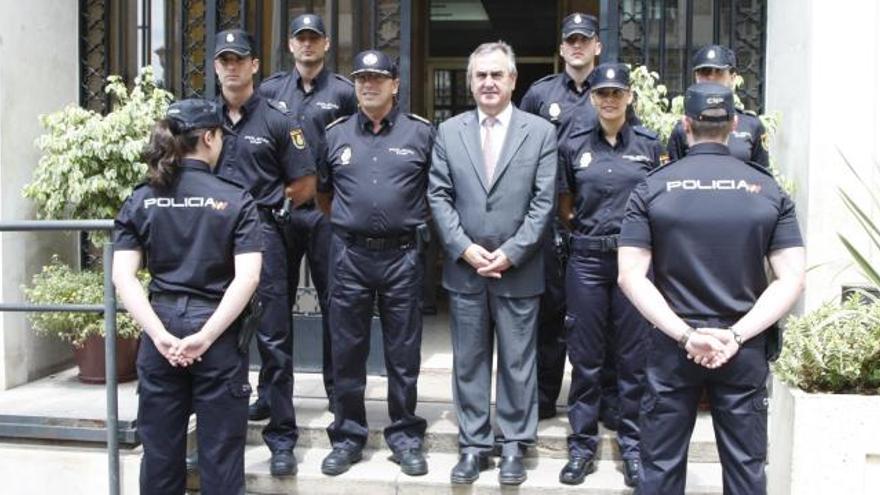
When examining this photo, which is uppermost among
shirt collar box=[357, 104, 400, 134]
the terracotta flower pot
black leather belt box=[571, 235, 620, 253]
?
shirt collar box=[357, 104, 400, 134]

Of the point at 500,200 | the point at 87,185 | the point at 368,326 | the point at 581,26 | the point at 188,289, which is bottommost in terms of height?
the point at 368,326

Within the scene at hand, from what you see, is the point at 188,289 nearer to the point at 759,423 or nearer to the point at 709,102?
the point at 709,102

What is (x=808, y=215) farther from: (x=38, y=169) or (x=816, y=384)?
(x=38, y=169)

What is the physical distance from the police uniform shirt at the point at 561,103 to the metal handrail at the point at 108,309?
2266mm

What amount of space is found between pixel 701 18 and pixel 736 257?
3.11 metres

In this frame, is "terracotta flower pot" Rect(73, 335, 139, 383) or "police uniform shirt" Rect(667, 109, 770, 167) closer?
"police uniform shirt" Rect(667, 109, 770, 167)

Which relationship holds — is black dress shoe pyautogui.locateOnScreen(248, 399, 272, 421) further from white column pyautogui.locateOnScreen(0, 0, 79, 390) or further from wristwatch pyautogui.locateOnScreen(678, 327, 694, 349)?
wristwatch pyautogui.locateOnScreen(678, 327, 694, 349)

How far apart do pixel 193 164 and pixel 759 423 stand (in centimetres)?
235

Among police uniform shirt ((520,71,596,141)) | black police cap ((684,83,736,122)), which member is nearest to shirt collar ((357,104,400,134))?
police uniform shirt ((520,71,596,141))

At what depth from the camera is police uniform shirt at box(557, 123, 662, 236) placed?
4121 mm

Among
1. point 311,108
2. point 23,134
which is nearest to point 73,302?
point 23,134

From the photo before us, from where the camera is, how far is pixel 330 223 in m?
4.38

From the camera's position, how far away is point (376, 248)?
4.11 meters

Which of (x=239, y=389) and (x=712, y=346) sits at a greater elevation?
(x=712, y=346)
